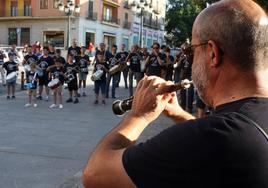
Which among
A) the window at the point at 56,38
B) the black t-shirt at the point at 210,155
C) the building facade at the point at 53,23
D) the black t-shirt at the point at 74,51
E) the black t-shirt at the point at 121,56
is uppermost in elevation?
the building facade at the point at 53,23

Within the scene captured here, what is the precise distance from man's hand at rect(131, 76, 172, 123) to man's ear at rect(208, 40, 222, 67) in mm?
237

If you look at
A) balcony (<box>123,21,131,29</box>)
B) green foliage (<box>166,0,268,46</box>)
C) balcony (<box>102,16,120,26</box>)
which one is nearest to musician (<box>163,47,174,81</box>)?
balcony (<box>102,16,120,26</box>)

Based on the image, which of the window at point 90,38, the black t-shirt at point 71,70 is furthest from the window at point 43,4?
the black t-shirt at point 71,70

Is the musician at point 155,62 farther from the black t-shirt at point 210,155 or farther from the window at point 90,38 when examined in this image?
the window at point 90,38

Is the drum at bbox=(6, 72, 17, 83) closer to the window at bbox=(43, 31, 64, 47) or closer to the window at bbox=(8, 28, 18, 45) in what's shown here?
the window at bbox=(43, 31, 64, 47)

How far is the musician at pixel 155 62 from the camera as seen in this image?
13.5m

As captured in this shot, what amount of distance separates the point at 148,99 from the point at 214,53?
311 millimetres

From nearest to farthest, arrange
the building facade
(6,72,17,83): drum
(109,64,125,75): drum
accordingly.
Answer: (6,72,17,83): drum < (109,64,125,75): drum < the building facade

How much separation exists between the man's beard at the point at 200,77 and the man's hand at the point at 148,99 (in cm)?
13

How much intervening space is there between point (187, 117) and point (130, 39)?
56801mm

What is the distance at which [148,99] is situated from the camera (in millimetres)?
1687

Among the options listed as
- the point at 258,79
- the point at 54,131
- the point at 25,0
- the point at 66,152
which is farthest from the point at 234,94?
the point at 25,0

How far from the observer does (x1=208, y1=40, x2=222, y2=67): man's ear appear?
151 centimetres

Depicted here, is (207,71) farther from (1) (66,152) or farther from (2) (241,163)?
(1) (66,152)
